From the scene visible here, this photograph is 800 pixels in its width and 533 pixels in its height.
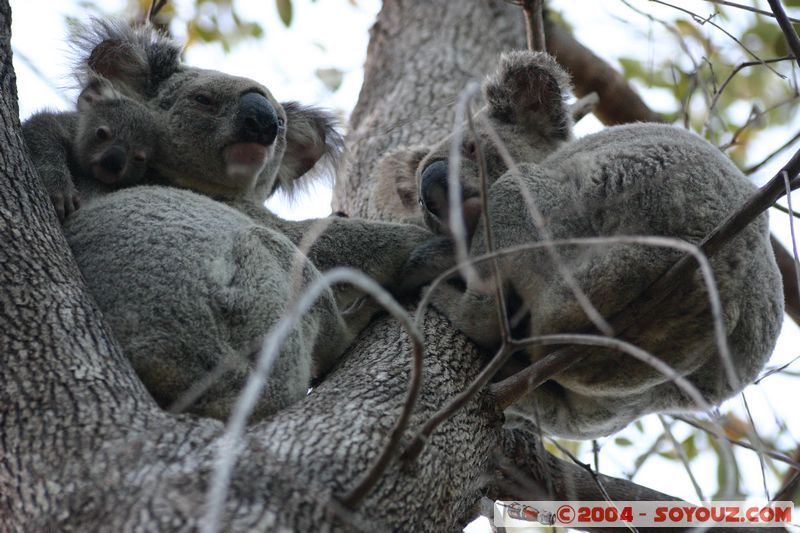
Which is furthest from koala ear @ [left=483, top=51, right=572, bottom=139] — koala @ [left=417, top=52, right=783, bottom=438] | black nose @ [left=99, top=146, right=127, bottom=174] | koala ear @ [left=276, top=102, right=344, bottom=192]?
black nose @ [left=99, top=146, right=127, bottom=174]

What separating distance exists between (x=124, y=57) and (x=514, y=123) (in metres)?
2.29

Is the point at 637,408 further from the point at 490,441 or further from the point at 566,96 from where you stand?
the point at 566,96

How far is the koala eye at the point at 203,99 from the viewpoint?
4.75m

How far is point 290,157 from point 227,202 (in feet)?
3.22

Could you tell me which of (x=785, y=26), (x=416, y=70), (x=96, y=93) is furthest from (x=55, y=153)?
(x=785, y=26)

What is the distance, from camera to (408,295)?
14.1ft

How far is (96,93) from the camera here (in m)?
4.68

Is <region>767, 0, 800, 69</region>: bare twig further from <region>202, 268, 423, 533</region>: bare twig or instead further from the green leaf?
the green leaf

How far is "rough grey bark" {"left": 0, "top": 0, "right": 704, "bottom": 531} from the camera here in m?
2.34

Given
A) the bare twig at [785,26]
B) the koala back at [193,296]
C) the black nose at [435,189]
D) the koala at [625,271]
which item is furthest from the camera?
the black nose at [435,189]

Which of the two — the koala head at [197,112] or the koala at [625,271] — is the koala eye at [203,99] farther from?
the koala at [625,271]

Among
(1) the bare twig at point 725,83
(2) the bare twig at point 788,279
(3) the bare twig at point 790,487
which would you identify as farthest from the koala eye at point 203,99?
(2) the bare twig at point 788,279

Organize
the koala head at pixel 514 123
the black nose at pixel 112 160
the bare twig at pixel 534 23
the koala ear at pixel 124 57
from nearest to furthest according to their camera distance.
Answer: the black nose at pixel 112 160, the koala head at pixel 514 123, the koala ear at pixel 124 57, the bare twig at pixel 534 23

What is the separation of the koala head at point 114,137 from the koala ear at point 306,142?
3.80ft
